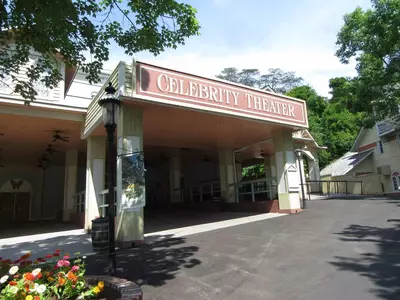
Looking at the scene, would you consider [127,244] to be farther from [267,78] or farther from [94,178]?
[267,78]

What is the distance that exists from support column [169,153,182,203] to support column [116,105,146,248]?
39.8 feet

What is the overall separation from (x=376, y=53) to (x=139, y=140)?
48.3ft

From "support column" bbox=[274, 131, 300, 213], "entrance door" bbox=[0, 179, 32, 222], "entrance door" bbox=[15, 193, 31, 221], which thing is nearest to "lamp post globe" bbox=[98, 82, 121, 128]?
"support column" bbox=[274, 131, 300, 213]

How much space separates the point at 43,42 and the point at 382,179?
25.2 m

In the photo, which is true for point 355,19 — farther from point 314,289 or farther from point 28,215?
point 28,215

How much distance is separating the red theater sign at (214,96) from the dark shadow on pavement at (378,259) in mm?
5094

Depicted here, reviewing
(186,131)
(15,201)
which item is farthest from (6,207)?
(186,131)

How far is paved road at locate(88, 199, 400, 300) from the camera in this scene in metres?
4.00

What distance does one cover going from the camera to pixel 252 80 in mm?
67062

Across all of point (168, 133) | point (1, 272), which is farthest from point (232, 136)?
point (1, 272)

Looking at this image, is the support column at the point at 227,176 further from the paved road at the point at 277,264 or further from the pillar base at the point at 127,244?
the pillar base at the point at 127,244

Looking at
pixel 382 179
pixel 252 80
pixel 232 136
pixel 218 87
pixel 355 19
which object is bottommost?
pixel 382 179

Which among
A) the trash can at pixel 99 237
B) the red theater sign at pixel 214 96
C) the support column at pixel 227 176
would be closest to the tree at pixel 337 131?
the support column at pixel 227 176

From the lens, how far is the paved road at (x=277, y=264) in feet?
13.1
